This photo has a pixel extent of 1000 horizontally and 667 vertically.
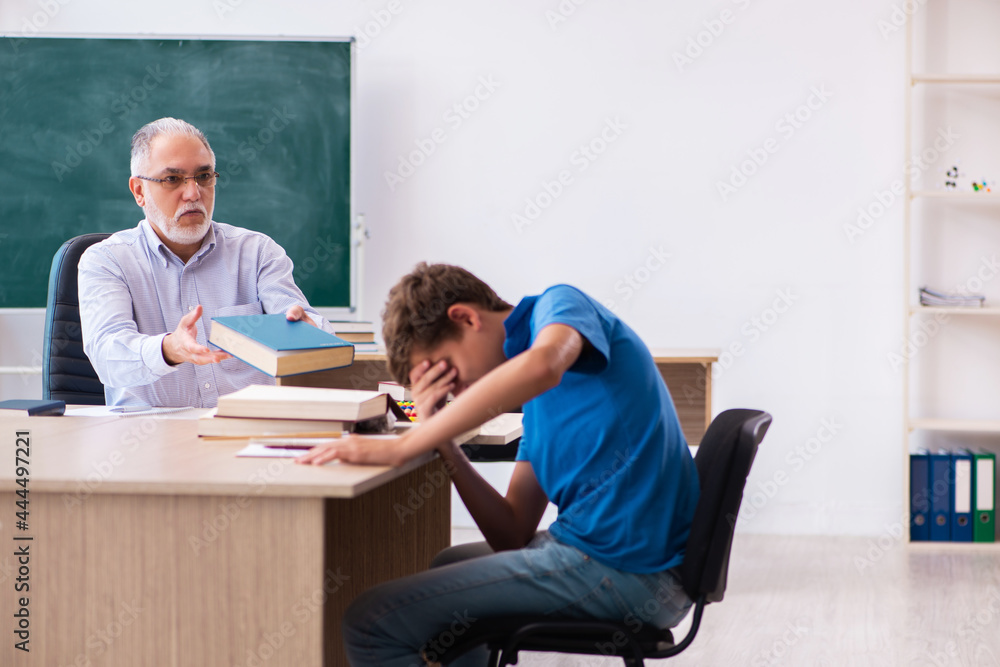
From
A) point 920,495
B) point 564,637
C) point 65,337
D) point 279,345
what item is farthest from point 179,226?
point 920,495

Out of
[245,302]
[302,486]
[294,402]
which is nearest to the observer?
[302,486]

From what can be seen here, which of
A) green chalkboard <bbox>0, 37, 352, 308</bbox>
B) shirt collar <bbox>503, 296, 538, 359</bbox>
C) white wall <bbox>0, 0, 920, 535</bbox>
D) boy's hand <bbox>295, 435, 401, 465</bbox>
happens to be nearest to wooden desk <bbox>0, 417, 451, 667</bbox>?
boy's hand <bbox>295, 435, 401, 465</bbox>

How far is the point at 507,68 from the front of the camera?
389 centimetres

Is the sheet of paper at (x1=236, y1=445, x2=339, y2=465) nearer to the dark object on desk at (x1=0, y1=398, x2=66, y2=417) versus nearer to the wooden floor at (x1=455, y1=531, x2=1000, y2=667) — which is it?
the dark object on desk at (x1=0, y1=398, x2=66, y2=417)

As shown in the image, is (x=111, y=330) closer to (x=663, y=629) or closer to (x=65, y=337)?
(x=65, y=337)

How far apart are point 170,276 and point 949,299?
2.90 m

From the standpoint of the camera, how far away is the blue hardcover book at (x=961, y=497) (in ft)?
11.6

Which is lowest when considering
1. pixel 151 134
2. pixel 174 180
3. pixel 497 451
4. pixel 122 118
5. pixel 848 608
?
pixel 848 608

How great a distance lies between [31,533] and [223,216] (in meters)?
2.73

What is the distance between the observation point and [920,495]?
3.57m

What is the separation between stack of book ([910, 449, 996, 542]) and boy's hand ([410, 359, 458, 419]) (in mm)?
2818

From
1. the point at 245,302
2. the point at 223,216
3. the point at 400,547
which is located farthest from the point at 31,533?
the point at 223,216

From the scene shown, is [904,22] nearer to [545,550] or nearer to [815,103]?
[815,103]

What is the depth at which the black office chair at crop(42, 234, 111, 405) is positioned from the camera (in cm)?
239
